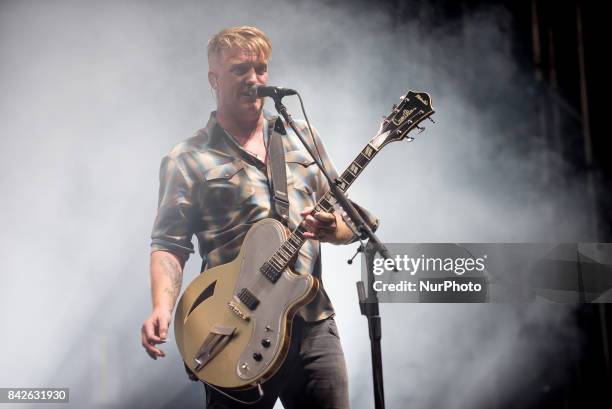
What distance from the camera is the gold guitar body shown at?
107 inches

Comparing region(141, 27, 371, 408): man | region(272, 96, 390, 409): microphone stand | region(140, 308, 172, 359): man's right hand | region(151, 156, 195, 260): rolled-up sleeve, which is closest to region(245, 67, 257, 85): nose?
region(141, 27, 371, 408): man

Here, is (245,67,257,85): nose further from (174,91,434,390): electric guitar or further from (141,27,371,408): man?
(174,91,434,390): electric guitar

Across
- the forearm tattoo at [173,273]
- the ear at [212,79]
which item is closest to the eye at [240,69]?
the ear at [212,79]

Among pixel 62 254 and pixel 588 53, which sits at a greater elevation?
pixel 588 53

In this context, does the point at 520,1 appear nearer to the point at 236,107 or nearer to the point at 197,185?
the point at 236,107

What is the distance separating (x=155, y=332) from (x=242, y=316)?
40 cm

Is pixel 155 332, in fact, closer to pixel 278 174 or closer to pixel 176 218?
pixel 176 218

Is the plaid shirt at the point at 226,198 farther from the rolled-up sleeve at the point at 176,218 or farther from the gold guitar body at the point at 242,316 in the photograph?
the gold guitar body at the point at 242,316

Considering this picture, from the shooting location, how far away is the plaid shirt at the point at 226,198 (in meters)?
2.96

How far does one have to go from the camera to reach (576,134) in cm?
364

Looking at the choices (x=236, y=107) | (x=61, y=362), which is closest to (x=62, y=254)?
(x=61, y=362)

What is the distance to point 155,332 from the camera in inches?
114

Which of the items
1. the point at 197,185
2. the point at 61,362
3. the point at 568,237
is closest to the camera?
the point at 197,185

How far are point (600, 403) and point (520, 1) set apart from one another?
2123 millimetres
